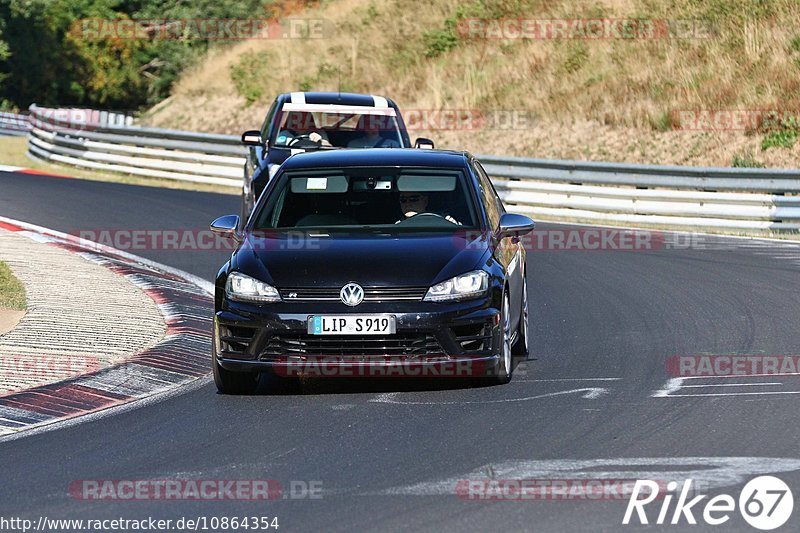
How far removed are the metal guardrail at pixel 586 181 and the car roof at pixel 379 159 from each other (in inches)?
413

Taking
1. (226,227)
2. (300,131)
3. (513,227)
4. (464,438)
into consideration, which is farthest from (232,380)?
(300,131)

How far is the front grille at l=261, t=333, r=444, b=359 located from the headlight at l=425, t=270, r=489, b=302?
0.86 feet

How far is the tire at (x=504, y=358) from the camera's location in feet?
31.1

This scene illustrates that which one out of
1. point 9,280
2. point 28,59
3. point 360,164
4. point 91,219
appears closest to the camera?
point 360,164

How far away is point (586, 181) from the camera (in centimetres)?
2317

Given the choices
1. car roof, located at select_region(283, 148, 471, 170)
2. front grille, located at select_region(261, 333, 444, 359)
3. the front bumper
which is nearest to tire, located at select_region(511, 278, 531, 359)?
car roof, located at select_region(283, 148, 471, 170)

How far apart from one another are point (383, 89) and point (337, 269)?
28878 millimetres

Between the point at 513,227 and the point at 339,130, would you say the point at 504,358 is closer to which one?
the point at 513,227

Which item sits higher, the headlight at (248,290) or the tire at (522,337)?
the headlight at (248,290)

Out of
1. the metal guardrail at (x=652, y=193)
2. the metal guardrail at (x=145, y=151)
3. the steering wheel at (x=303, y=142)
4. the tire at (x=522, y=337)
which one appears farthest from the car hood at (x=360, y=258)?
the metal guardrail at (x=145, y=151)

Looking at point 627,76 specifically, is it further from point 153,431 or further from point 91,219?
point 153,431

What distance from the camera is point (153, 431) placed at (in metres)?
8.50

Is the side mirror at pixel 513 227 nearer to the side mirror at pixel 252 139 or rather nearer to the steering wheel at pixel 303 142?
the steering wheel at pixel 303 142

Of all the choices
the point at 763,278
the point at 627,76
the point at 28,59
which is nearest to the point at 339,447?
the point at 763,278
